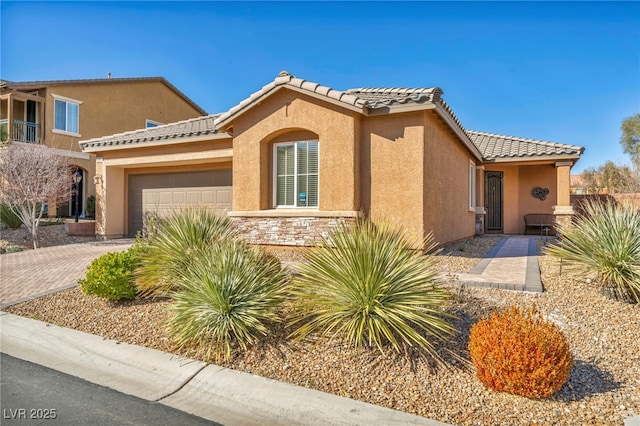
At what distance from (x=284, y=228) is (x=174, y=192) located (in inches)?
238

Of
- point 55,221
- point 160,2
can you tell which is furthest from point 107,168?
point 160,2

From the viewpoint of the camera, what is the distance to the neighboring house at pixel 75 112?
21.0 metres

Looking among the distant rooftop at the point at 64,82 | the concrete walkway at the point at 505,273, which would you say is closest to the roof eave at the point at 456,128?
the concrete walkway at the point at 505,273

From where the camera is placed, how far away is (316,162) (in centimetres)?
1116

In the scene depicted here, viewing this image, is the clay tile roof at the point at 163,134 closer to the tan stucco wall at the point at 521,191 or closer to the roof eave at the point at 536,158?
the roof eave at the point at 536,158

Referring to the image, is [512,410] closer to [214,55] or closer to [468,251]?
[468,251]

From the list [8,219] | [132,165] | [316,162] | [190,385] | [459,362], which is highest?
[132,165]

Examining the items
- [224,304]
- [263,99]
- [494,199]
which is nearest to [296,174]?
[263,99]

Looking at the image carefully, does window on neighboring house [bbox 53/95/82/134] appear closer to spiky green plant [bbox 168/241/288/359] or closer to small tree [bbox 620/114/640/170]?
spiky green plant [bbox 168/241/288/359]

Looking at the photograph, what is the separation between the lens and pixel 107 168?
15.9 m

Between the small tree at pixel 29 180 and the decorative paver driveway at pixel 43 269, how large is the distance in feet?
6.39

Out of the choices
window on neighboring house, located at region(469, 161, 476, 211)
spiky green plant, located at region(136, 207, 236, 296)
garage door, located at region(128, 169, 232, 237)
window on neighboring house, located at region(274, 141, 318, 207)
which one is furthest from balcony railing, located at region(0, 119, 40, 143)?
window on neighboring house, located at region(469, 161, 476, 211)

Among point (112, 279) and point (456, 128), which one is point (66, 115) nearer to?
point (112, 279)

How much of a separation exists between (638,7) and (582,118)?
11997 millimetres
